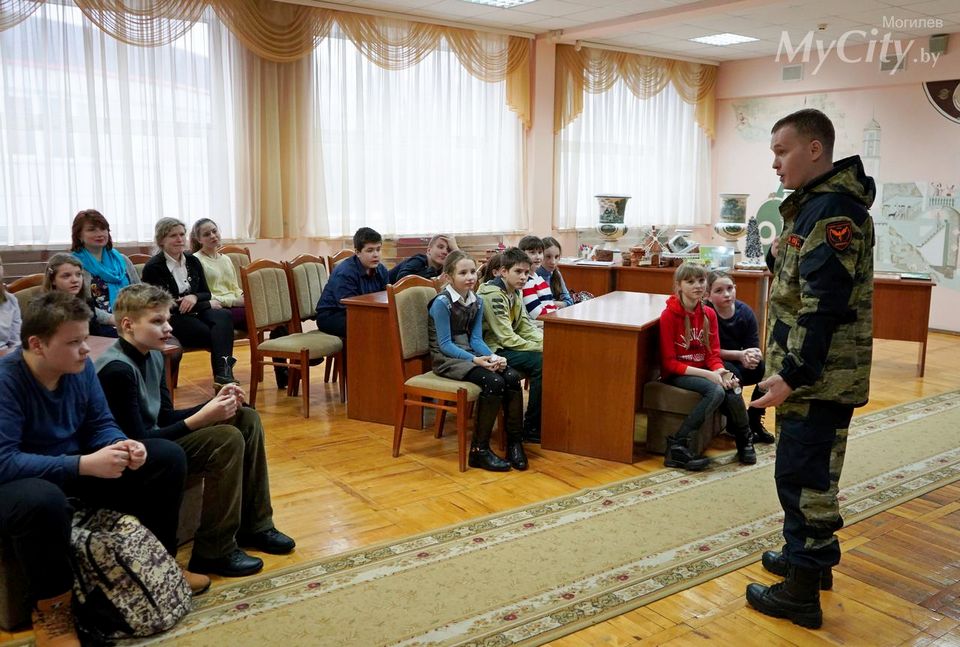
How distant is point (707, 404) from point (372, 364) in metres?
1.76

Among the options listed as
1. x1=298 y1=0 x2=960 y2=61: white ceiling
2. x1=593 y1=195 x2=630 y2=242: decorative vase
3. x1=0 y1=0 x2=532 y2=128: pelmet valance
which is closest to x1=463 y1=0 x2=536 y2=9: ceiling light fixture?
x1=298 y1=0 x2=960 y2=61: white ceiling

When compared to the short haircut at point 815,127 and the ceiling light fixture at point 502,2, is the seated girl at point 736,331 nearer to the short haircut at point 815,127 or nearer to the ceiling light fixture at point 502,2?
the short haircut at point 815,127

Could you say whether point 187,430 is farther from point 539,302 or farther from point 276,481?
point 539,302

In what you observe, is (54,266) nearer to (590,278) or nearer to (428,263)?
(428,263)

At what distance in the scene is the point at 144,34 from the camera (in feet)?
19.0

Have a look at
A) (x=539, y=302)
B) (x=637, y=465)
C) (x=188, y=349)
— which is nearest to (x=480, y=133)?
(x=539, y=302)

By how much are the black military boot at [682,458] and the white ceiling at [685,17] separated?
4210mm

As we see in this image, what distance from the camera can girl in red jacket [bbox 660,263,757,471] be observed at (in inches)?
148

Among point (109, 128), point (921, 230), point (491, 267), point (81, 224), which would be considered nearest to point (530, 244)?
point (491, 267)

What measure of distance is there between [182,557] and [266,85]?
178 inches

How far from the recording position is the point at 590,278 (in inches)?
276

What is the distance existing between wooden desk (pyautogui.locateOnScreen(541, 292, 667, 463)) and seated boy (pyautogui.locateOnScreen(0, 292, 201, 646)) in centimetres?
199

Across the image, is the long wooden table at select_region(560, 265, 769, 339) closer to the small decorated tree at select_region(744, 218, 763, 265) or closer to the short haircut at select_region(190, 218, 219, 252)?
the small decorated tree at select_region(744, 218, 763, 265)

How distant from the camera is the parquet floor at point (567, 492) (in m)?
2.43
